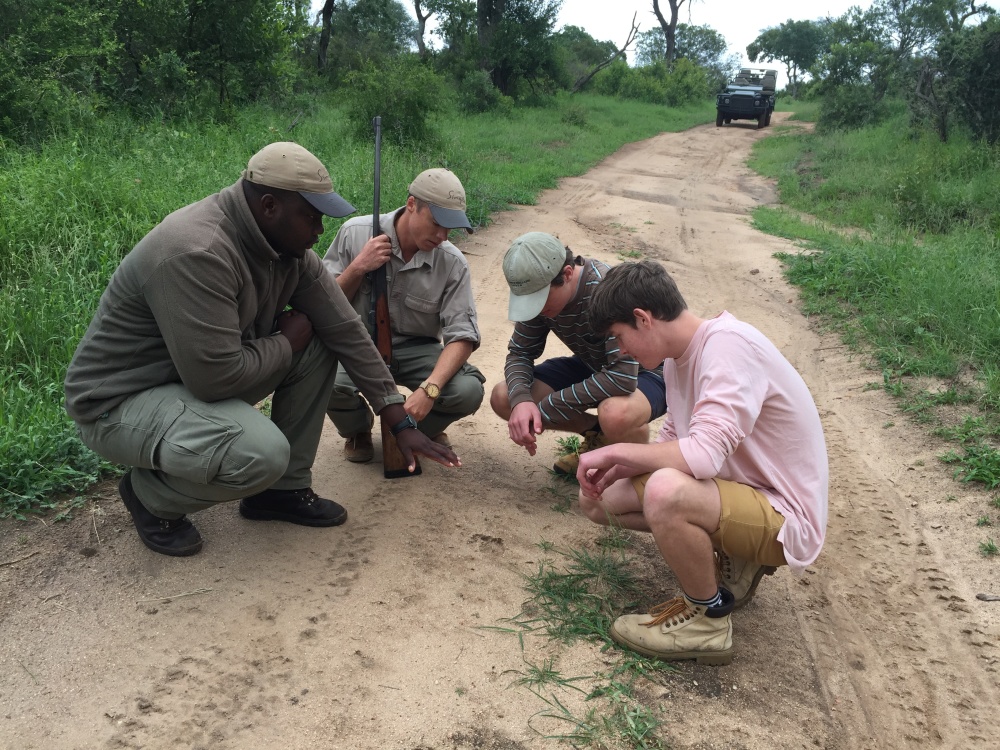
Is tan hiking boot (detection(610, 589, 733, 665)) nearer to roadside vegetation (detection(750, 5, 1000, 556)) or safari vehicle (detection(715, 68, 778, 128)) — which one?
roadside vegetation (detection(750, 5, 1000, 556))

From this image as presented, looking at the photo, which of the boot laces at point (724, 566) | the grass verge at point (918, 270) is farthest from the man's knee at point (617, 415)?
the grass verge at point (918, 270)

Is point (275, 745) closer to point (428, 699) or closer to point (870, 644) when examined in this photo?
point (428, 699)

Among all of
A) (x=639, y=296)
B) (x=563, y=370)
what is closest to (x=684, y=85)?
(x=563, y=370)

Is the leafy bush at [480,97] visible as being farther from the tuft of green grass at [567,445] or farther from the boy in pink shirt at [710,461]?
the boy in pink shirt at [710,461]

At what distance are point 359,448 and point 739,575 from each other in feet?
6.27

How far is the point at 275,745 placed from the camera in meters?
2.27

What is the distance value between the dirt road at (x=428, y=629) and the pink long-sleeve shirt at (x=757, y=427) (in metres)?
0.54

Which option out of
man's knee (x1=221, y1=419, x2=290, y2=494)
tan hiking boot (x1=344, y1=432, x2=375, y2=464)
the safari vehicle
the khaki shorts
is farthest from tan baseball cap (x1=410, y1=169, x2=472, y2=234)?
the safari vehicle

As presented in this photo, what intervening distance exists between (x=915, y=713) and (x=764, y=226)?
7.95m

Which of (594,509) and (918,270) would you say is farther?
(918,270)

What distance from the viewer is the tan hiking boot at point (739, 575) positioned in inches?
110

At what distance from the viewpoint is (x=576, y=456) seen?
3.99 m

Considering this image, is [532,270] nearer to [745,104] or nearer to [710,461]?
[710,461]

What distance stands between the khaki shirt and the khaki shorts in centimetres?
161
